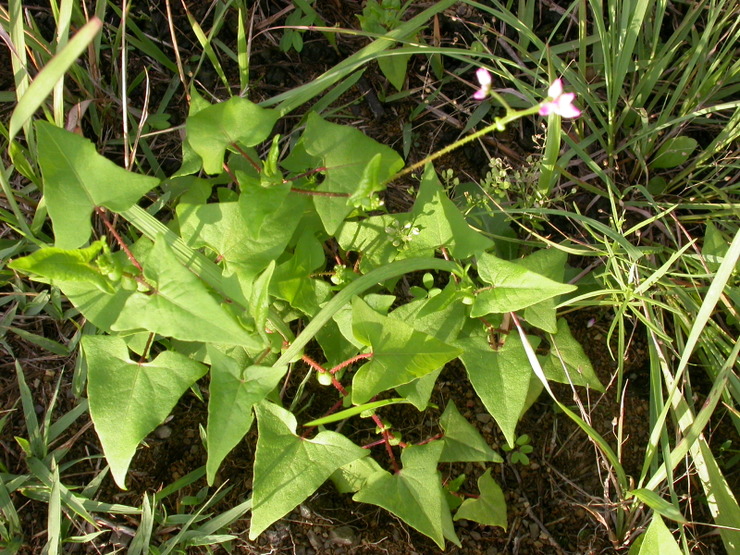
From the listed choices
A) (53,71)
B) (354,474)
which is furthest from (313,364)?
(53,71)

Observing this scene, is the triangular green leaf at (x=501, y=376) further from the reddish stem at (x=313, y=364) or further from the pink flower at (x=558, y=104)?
the pink flower at (x=558, y=104)

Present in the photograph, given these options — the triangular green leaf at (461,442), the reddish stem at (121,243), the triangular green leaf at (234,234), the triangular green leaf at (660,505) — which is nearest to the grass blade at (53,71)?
the reddish stem at (121,243)

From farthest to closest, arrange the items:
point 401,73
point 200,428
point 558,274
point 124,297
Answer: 1. point 401,73
2. point 200,428
3. point 558,274
4. point 124,297

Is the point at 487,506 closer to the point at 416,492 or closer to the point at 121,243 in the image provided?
the point at 416,492

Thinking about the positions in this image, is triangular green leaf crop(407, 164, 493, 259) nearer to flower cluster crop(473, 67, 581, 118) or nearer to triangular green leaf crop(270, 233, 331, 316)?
triangular green leaf crop(270, 233, 331, 316)

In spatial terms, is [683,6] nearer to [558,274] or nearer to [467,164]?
[467,164]

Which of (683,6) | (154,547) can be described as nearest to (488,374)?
(154,547)
